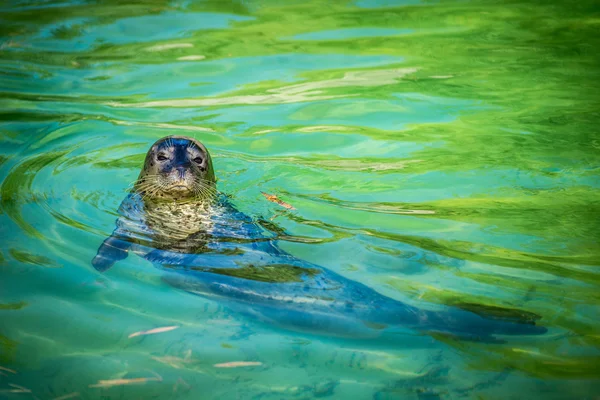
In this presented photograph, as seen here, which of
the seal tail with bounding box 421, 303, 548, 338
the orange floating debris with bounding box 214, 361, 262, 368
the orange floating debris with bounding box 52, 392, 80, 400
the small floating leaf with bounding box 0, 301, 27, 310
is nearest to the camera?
the orange floating debris with bounding box 52, 392, 80, 400

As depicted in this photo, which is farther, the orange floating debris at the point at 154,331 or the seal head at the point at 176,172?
the seal head at the point at 176,172

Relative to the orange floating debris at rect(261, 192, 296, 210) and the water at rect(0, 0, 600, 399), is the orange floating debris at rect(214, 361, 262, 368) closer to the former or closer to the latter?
the water at rect(0, 0, 600, 399)

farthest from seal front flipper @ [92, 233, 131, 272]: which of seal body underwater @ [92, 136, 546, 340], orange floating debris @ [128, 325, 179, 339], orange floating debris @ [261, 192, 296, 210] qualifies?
orange floating debris @ [261, 192, 296, 210]

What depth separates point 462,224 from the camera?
6062mm

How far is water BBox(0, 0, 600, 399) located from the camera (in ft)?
13.3

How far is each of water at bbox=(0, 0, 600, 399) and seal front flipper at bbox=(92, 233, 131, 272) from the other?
0.09 metres

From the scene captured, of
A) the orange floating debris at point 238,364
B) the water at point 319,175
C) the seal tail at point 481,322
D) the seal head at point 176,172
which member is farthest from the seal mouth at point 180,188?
the seal tail at point 481,322

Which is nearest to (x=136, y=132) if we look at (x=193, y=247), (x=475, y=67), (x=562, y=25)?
(x=193, y=247)

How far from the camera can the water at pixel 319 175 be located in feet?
13.3

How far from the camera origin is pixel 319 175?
24.0 feet

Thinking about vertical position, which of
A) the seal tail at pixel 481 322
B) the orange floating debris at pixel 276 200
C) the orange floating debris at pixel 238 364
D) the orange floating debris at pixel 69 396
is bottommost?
the orange floating debris at pixel 69 396

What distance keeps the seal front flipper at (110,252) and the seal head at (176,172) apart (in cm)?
79

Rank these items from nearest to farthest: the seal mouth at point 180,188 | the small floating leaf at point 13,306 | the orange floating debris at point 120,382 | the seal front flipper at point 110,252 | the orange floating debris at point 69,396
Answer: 1. the orange floating debris at point 69,396
2. the orange floating debris at point 120,382
3. the small floating leaf at point 13,306
4. the seal front flipper at point 110,252
5. the seal mouth at point 180,188

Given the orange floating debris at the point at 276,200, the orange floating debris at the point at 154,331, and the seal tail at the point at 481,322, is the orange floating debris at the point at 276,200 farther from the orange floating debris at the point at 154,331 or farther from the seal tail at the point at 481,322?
the seal tail at the point at 481,322
